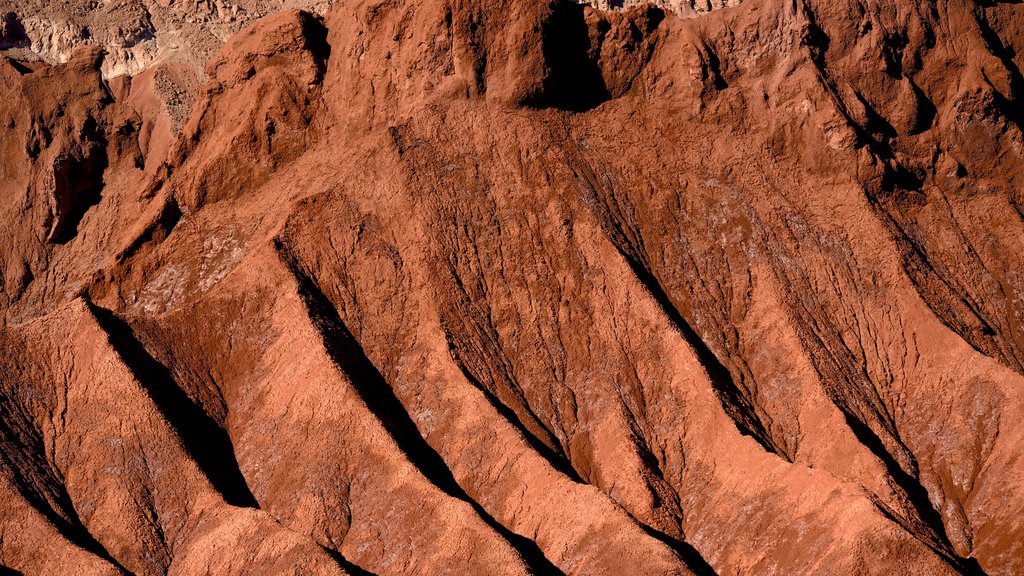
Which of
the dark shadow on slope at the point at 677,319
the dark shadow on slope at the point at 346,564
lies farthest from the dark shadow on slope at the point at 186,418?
the dark shadow on slope at the point at 677,319

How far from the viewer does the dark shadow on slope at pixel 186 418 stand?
5247 cm

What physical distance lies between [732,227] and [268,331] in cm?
2188

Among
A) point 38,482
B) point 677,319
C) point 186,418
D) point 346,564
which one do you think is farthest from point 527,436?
point 38,482

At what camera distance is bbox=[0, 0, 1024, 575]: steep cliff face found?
50438mm

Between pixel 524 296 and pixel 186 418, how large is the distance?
15479 millimetres

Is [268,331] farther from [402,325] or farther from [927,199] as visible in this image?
[927,199]

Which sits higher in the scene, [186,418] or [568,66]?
[568,66]

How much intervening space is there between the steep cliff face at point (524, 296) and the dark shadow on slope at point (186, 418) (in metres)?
0.16

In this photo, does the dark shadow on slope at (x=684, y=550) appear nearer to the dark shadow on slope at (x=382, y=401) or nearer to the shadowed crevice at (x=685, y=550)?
the shadowed crevice at (x=685, y=550)

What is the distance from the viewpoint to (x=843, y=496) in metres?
49.0

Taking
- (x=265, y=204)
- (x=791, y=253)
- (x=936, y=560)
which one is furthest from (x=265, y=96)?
(x=936, y=560)

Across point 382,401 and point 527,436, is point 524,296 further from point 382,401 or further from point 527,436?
point 382,401

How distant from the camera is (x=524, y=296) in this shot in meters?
60.4

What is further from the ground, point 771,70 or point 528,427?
point 771,70
